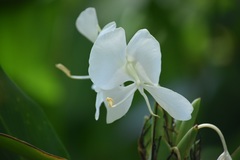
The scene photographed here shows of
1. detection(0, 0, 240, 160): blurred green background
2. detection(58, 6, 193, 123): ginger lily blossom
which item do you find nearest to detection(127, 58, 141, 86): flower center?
detection(58, 6, 193, 123): ginger lily blossom

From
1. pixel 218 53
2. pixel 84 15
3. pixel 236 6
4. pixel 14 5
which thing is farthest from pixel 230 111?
pixel 84 15

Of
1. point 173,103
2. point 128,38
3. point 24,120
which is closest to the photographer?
point 173,103

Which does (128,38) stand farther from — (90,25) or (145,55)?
(145,55)

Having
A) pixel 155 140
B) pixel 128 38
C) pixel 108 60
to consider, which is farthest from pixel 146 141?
pixel 128 38

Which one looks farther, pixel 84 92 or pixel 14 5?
pixel 14 5

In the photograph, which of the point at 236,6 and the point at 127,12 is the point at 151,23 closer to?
the point at 127,12

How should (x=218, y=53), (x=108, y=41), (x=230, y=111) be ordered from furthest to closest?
(x=218, y=53)
(x=230, y=111)
(x=108, y=41)
